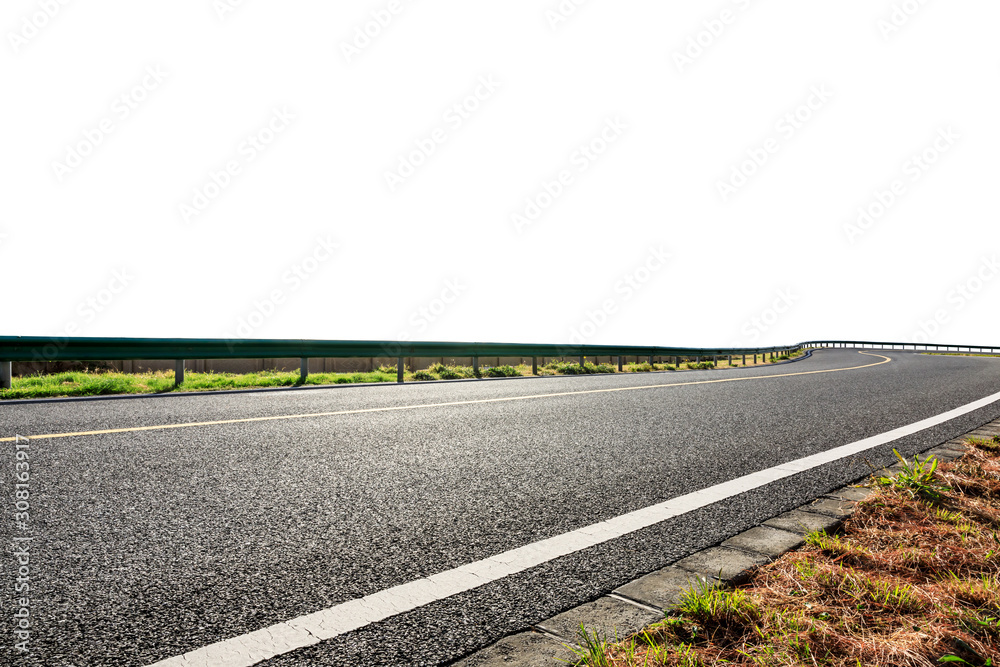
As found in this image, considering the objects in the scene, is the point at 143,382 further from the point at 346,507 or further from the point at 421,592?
the point at 421,592

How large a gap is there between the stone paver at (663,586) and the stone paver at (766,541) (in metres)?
0.44

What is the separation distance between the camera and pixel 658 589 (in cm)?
230

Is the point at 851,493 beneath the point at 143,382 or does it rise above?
beneath

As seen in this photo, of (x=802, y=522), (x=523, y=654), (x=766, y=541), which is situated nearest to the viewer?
(x=523, y=654)

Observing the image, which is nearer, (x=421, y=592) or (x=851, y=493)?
(x=421, y=592)

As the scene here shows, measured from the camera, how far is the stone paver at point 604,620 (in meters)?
1.98

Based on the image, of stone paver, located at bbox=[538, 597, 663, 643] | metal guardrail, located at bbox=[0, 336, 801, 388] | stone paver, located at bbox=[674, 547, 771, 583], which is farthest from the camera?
metal guardrail, located at bbox=[0, 336, 801, 388]

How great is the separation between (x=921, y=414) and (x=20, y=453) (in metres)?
8.45

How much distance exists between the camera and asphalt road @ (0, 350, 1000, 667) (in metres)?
2.00

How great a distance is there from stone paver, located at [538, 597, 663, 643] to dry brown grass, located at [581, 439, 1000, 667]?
67 millimetres

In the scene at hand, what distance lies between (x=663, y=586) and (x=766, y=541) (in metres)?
0.77

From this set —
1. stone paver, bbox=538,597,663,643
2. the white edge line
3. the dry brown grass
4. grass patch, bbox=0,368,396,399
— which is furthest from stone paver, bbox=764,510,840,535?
grass patch, bbox=0,368,396,399

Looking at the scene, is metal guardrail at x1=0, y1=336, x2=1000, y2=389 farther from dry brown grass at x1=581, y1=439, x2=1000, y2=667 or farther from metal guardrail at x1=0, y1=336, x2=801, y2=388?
dry brown grass at x1=581, y1=439, x2=1000, y2=667

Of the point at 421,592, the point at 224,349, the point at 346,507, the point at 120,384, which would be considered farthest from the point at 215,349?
the point at 421,592
